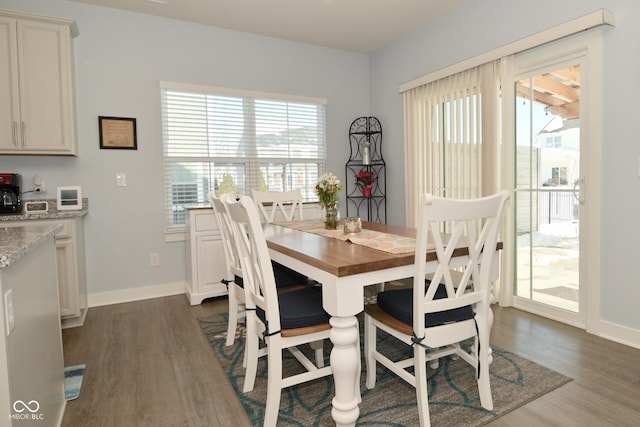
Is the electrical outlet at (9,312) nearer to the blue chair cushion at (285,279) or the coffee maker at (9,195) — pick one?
the blue chair cushion at (285,279)

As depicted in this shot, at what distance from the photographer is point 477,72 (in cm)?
335

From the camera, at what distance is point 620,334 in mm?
2504

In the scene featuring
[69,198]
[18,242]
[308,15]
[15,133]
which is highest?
[308,15]

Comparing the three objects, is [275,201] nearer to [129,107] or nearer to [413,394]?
[129,107]

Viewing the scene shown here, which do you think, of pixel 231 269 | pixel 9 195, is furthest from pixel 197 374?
pixel 9 195

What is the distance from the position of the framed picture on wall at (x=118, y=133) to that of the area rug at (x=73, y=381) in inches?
79.0

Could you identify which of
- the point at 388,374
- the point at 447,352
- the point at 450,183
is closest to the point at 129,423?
the point at 388,374

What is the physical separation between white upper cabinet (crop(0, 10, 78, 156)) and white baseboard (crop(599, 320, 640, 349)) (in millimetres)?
4162

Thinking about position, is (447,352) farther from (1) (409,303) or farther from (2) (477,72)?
(2) (477,72)

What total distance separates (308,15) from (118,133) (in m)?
2.09

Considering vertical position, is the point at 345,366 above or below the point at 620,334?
above

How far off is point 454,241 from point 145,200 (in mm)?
3055

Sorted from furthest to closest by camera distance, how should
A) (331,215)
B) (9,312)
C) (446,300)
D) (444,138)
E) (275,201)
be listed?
(444,138)
(275,201)
(331,215)
(446,300)
(9,312)

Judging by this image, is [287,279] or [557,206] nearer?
[287,279]
